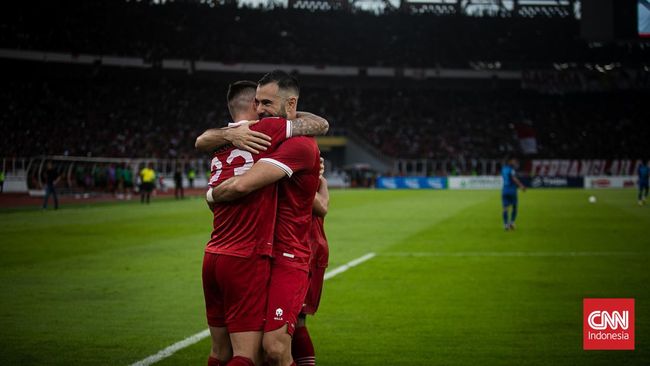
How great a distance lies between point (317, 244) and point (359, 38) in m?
75.3

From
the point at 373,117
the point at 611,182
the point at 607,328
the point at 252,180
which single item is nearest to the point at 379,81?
the point at 373,117

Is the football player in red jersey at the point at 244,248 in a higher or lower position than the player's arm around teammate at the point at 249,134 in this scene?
lower

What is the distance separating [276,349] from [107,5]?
71.3 metres

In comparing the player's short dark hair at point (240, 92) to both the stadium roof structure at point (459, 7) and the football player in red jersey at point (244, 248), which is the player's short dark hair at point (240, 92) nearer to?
the football player in red jersey at point (244, 248)

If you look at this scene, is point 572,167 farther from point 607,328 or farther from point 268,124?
point 268,124

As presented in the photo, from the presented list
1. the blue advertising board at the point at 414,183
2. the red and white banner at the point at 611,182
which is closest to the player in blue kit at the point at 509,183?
the blue advertising board at the point at 414,183

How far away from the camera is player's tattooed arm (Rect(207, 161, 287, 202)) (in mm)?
4898

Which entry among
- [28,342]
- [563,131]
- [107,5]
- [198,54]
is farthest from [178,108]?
[28,342]

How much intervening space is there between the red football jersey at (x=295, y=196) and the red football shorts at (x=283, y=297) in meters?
0.06

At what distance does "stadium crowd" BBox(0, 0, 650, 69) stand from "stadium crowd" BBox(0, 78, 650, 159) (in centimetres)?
361

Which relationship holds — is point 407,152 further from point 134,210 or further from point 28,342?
point 28,342

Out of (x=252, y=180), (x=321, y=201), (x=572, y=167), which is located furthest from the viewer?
(x=572, y=167)

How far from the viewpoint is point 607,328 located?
28.5 feet

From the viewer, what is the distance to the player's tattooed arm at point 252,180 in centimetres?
490
